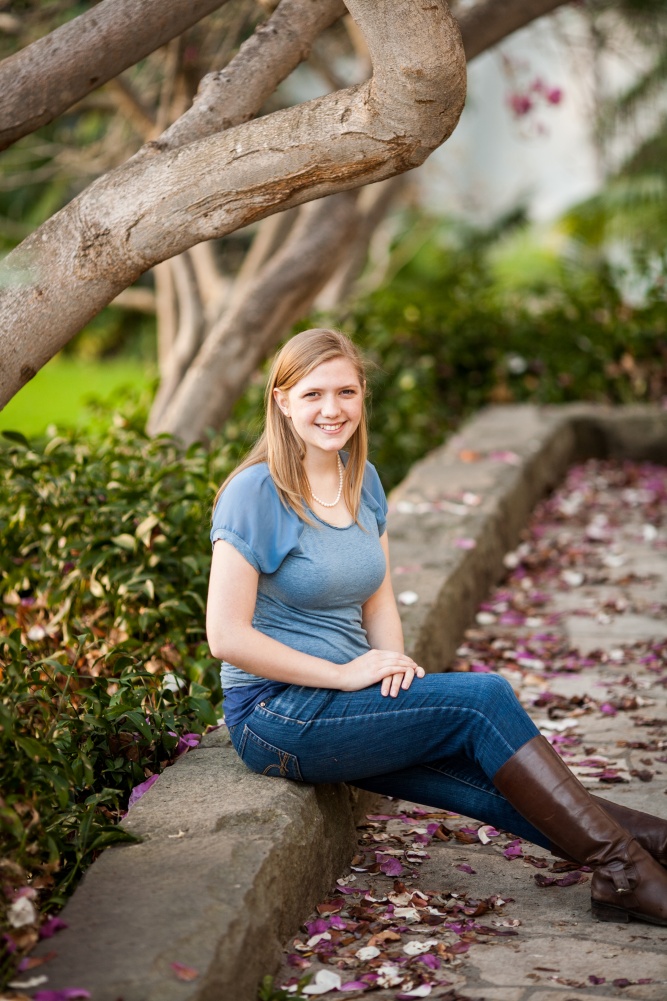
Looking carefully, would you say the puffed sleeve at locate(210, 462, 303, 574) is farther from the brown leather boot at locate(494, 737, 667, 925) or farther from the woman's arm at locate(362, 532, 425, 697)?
the brown leather boot at locate(494, 737, 667, 925)

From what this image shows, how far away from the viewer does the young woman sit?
8.05 feet

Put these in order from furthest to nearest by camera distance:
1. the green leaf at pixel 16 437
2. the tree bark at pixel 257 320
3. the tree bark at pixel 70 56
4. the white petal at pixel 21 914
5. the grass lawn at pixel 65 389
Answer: the grass lawn at pixel 65 389, the tree bark at pixel 257 320, the green leaf at pixel 16 437, the tree bark at pixel 70 56, the white petal at pixel 21 914

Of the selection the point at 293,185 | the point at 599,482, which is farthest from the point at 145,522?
the point at 599,482

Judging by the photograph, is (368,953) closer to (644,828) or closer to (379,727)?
(379,727)

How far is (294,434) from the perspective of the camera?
2721 mm

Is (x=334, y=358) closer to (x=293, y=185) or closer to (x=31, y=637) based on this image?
(x=293, y=185)

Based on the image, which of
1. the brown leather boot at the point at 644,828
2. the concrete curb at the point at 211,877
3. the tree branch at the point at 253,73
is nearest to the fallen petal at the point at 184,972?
the concrete curb at the point at 211,877

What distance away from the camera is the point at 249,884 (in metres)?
2.10

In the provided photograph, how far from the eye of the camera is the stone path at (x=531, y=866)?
2211 mm

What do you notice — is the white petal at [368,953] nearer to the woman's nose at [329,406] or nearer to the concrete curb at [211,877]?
the concrete curb at [211,877]

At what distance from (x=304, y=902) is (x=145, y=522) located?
141 cm

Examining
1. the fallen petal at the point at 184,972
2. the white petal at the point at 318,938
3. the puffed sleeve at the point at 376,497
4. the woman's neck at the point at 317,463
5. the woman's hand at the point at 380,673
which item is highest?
the woman's neck at the point at 317,463

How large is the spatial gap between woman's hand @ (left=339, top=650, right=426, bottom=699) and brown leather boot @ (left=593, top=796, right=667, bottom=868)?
0.51 m

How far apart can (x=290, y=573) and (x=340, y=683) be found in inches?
10.6
